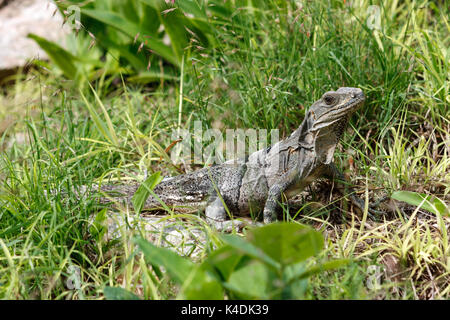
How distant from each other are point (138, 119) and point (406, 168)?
267cm

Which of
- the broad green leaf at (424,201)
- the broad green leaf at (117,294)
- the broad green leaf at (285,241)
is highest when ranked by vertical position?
the broad green leaf at (285,241)

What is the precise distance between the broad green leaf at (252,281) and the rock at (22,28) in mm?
5261

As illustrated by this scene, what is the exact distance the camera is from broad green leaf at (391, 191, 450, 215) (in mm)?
3020

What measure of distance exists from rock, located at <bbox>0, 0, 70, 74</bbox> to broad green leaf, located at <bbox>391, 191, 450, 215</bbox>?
16.8 feet

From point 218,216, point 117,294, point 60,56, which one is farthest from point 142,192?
point 60,56

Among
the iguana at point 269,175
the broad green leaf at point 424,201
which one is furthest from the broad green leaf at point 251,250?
the broad green leaf at point 424,201

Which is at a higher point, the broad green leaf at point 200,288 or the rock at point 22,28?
the rock at point 22,28

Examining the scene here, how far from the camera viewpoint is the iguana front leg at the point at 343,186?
3.48 meters

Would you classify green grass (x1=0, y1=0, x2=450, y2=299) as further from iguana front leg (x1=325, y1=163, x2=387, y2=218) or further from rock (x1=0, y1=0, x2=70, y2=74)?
rock (x1=0, y1=0, x2=70, y2=74)

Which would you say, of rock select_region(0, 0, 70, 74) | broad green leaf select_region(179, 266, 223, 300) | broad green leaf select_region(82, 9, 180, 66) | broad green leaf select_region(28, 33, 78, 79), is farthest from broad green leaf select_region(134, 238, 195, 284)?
rock select_region(0, 0, 70, 74)

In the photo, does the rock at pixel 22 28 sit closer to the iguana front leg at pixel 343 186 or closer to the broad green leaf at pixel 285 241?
the iguana front leg at pixel 343 186

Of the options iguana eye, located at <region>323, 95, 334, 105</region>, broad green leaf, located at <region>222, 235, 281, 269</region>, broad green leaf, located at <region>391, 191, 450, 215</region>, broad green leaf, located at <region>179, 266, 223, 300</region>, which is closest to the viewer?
broad green leaf, located at <region>222, 235, 281, 269</region>
